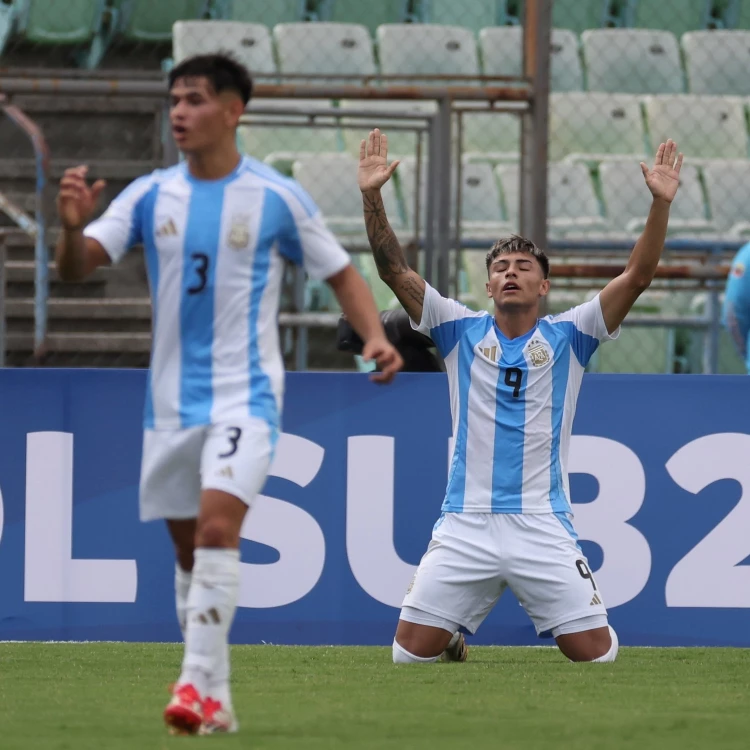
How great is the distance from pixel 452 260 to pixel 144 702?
392 cm

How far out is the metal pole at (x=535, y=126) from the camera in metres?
7.09

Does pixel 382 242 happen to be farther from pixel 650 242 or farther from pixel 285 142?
pixel 285 142

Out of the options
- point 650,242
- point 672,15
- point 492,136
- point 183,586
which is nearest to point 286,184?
point 183,586

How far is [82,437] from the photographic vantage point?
6.49m

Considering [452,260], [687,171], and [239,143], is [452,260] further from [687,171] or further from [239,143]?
[687,171]

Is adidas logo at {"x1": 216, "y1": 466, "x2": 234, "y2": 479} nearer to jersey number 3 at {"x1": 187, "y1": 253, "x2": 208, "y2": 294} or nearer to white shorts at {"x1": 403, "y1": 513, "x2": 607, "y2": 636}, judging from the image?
jersey number 3 at {"x1": 187, "y1": 253, "x2": 208, "y2": 294}

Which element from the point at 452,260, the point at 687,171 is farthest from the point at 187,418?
the point at 687,171

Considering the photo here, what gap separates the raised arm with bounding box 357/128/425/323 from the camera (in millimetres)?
5551

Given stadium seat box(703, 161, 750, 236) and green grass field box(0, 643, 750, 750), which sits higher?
stadium seat box(703, 161, 750, 236)

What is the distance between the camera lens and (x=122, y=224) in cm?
415

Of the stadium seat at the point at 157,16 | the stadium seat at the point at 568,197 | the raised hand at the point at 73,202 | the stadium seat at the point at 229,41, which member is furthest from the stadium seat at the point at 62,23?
the raised hand at the point at 73,202

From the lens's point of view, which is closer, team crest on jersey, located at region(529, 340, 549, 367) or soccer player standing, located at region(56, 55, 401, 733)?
soccer player standing, located at region(56, 55, 401, 733)

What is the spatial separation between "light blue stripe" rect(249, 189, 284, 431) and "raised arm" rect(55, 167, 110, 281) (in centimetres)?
43

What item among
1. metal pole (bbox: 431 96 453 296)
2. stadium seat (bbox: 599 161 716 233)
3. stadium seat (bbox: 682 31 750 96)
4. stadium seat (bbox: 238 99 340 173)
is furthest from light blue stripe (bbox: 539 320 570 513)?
stadium seat (bbox: 682 31 750 96)
